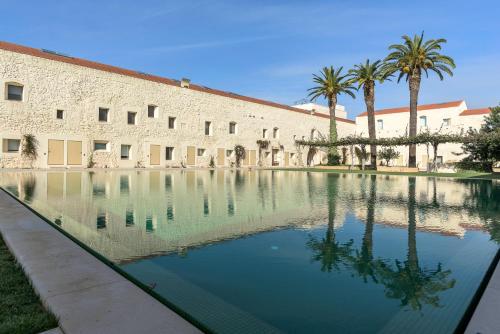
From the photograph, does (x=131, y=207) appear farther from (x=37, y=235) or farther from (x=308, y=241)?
(x=308, y=241)

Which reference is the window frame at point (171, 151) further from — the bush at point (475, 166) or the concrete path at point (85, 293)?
the bush at point (475, 166)

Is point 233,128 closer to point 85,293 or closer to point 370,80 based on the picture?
point 370,80

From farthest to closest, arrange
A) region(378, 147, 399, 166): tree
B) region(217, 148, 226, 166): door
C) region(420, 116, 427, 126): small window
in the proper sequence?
region(420, 116, 427, 126): small window → region(378, 147, 399, 166): tree → region(217, 148, 226, 166): door

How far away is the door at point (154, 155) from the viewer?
28806 mm

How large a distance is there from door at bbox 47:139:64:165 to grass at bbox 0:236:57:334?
23.2m

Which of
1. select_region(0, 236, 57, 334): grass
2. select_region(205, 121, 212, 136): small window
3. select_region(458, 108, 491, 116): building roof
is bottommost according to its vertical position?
select_region(0, 236, 57, 334): grass

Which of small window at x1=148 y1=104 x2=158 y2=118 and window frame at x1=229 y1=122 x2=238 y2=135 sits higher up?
small window at x1=148 y1=104 x2=158 y2=118

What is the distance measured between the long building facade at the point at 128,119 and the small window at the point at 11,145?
57mm

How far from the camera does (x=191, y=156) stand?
104 feet

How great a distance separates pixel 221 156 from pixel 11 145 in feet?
58.3

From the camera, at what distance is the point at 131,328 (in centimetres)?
214

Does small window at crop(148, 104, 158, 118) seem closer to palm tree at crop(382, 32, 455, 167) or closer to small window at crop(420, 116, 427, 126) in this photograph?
palm tree at crop(382, 32, 455, 167)

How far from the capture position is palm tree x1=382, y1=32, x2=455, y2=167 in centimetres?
2725

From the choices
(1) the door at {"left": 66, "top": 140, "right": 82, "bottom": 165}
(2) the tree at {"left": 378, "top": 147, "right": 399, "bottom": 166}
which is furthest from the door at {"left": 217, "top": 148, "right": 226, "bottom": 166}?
(2) the tree at {"left": 378, "top": 147, "right": 399, "bottom": 166}
